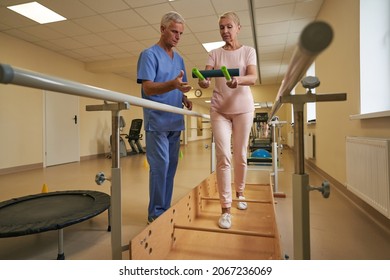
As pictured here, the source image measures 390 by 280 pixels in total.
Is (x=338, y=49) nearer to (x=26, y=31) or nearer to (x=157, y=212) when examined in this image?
(x=157, y=212)

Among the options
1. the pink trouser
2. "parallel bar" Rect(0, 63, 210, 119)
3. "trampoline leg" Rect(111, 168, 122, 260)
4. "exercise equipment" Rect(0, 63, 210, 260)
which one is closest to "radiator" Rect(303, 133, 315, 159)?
the pink trouser

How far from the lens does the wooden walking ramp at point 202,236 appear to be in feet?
3.55

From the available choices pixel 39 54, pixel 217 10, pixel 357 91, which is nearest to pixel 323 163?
pixel 357 91

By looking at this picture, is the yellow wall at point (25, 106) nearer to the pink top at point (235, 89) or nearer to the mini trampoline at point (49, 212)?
the mini trampoline at point (49, 212)

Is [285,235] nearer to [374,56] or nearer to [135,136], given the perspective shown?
[374,56]

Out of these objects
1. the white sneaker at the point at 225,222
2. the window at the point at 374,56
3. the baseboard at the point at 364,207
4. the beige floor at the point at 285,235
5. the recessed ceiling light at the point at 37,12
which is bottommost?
the beige floor at the point at 285,235

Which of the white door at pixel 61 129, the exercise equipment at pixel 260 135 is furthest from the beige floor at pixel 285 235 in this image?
the exercise equipment at pixel 260 135

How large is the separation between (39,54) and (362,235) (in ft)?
19.5

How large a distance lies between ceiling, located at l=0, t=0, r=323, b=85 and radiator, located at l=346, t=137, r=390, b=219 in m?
1.94

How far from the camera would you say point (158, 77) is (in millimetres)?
1589

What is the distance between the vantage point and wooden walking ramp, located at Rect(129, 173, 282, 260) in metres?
1.08

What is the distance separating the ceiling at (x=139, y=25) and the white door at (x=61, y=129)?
43.1 inches

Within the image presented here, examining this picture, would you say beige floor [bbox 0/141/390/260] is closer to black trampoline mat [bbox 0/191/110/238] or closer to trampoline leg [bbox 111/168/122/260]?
black trampoline mat [bbox 0/191/110/238]

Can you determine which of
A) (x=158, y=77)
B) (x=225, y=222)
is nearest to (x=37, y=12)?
(x=158, y=77)
